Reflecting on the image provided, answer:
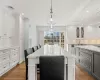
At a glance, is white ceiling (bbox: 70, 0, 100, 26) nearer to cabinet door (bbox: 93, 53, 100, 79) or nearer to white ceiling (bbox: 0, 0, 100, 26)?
white ceiling (bbox: 0, 0, 100, 26)

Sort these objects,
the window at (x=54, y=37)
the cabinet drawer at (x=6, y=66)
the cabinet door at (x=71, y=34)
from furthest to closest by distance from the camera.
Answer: the window at (x=54, y=37), the cabinet door at (x=71, y=34), the cabinet drawer at (x=6, y=66)

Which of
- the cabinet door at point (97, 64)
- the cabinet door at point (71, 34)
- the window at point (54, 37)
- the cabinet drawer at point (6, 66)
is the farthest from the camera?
the window at point (54, 37)

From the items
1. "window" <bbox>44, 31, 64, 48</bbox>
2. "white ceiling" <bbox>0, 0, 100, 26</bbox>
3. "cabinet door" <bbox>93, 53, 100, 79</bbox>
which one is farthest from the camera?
"window" <bbox>44, 31, 64, 48</bbox>

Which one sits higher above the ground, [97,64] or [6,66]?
[97,64]

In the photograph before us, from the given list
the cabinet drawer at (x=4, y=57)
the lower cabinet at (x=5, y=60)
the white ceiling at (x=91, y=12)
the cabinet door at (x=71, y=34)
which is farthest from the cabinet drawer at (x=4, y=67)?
the cabinet door at (x=71, y=34)

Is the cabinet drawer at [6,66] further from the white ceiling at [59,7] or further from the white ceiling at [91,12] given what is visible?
the white ceiling at [91,12]

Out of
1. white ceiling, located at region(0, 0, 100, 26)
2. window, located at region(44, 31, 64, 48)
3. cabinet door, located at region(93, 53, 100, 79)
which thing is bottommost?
cabinet door, located at region(93, 53, 100, 79)

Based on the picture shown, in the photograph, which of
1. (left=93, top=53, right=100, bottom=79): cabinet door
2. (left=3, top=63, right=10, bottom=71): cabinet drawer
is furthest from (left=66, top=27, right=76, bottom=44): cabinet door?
(left=93, top=53, right=100, bottom=79): cabinet door

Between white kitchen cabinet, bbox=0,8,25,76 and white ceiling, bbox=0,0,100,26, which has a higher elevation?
white ceiling, bbox=0,0,100,26

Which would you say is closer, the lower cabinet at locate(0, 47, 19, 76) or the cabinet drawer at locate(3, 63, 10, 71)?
the lower cabinet at locate(0, 47, 19, 76)

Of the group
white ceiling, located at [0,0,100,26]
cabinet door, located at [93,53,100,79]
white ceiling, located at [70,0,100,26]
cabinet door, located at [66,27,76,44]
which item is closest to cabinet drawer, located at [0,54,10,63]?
white ceiling, located at [0,0,100,26]

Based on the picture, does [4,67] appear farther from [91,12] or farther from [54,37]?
[54,37]

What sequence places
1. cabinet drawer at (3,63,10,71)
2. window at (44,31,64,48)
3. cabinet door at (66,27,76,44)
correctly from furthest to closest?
window at (44,31,64,48) → cabinet door at (66,27,76,44) → cabinet drawer at (3,63,10,71)

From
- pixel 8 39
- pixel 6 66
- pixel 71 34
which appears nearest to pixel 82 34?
pixel 71 34
